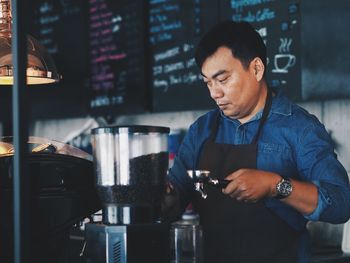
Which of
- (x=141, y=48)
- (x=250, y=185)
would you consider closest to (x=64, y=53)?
(x=141, y=48)

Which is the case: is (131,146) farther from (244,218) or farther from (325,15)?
(325,15)

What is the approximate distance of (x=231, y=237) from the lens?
77.6 inches

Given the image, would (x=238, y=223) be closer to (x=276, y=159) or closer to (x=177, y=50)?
(x=276, y=159)

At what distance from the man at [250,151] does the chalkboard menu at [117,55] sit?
1520 millimetres

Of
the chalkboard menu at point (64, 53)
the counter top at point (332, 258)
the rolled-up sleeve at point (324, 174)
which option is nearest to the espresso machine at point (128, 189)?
the rolled-up sleeve at point (324, 174)

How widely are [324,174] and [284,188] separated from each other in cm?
19

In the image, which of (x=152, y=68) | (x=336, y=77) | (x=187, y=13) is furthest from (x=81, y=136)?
(x=336, y=77)

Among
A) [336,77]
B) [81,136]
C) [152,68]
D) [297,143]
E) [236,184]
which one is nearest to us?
[236,184]

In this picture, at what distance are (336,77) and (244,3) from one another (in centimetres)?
65

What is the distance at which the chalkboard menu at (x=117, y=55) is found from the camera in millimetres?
3521

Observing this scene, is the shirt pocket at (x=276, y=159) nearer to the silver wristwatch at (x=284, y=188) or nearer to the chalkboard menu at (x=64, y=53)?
the silver wristwatch at (x=284, y=188)

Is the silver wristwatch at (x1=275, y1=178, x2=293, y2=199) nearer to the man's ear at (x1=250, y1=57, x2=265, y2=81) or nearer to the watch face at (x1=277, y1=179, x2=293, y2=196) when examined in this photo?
the watch face at (x1=277, y1=179, x2=293, y2=196)

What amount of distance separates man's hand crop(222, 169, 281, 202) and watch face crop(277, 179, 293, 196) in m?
0.02

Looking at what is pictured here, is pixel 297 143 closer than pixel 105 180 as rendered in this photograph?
No
